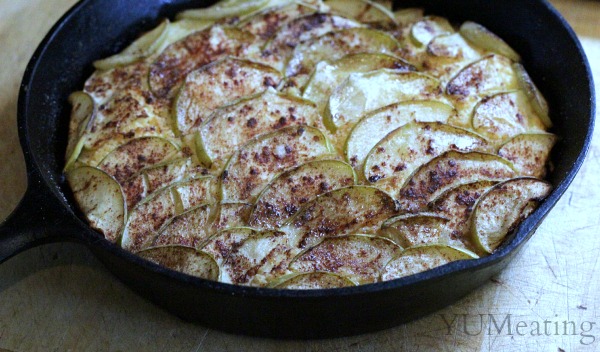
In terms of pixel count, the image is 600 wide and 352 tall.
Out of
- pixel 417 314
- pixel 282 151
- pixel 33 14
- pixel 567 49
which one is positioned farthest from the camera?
pixel 33 14

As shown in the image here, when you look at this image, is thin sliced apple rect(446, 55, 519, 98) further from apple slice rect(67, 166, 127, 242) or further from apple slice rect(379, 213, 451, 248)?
apple slice rect(67, 166, 127, 242)

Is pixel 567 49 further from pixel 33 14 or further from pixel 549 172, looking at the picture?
pixel 33 14

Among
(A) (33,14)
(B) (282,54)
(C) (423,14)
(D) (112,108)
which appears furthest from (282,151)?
(A) (33,14)

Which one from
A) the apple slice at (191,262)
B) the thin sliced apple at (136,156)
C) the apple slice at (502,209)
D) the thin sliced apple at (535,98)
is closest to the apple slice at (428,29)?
the thin sliced apple at (535,98)

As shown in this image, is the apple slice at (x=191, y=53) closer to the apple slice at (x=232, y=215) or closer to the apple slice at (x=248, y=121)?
the apple slice at (x=248, y=121)

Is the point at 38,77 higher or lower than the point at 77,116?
higher

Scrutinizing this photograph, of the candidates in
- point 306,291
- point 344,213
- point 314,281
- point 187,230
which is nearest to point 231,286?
point 306,291
